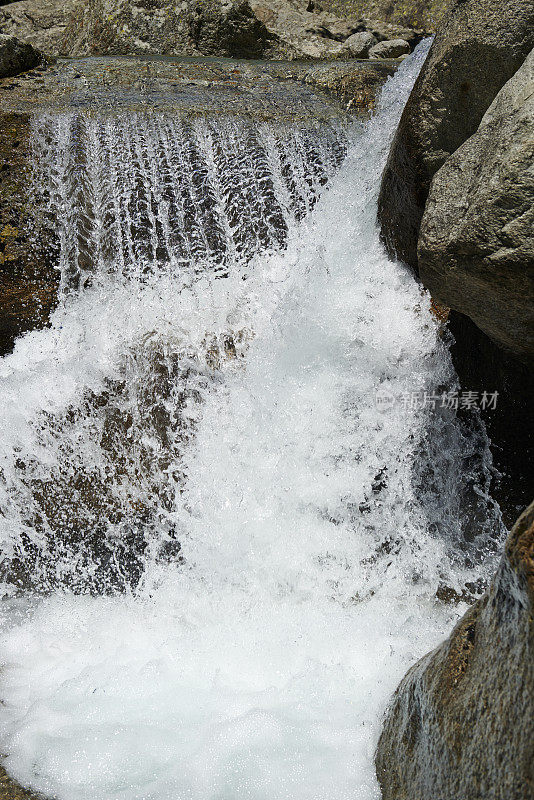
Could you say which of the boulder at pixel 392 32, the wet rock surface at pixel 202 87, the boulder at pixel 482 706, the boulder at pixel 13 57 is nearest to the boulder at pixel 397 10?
the boulder at pixel 392 32

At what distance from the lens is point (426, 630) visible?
2.83 metres

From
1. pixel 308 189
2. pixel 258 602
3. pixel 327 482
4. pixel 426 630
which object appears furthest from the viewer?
pixel 308 189

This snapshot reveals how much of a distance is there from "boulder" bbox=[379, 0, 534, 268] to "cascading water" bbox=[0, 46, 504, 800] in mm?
583

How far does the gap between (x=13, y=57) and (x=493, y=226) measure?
17.8 ft

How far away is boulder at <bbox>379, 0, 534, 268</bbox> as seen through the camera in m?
2.90

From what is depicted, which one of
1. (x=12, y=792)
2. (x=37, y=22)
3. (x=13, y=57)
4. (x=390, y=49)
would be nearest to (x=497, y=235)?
(x=12, y=792)

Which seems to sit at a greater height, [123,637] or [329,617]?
[329,617]

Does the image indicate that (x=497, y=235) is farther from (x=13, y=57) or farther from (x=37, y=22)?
(x=37, y=22)

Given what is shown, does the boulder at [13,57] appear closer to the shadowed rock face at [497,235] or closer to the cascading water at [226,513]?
the cascading water at [226,513]

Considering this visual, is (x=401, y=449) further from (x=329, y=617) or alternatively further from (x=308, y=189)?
(x=308, y=189)

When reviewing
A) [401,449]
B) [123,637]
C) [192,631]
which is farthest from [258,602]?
[401,449]

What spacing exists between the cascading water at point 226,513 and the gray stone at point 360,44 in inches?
140

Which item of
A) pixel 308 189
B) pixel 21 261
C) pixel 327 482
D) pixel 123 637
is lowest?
pixel 123 637

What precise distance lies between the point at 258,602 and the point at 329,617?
1.11 ft
